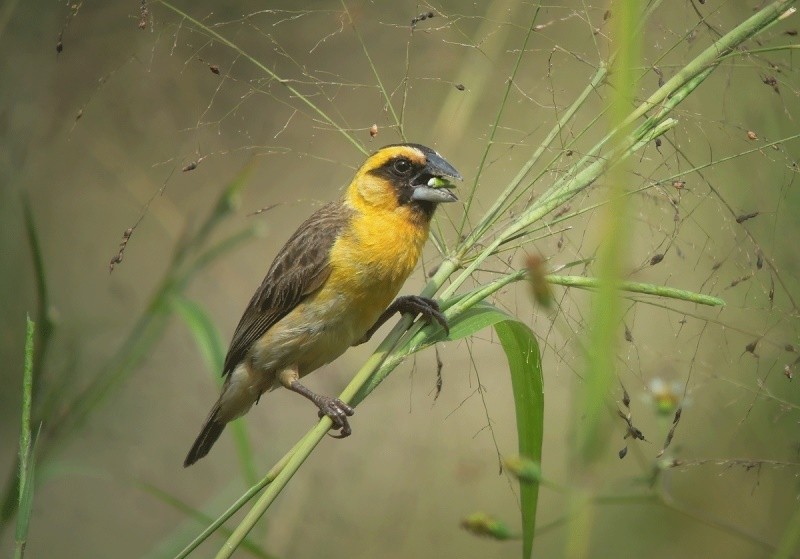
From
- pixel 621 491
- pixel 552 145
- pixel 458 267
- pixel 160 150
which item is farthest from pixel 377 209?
pixel 160 150

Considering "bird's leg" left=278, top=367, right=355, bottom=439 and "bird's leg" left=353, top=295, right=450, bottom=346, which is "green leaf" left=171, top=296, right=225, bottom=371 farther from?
"bird's leg" left=353, top=295, right=450, bottom=346

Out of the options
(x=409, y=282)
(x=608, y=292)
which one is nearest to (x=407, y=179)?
(x=409, y=282)

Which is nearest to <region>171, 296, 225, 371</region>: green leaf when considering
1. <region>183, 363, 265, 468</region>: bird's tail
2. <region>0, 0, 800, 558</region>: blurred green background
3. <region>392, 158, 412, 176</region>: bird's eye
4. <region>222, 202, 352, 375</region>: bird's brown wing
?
<region>0, 0, 800, 558</region>: blurred green background

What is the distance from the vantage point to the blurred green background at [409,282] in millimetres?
1923

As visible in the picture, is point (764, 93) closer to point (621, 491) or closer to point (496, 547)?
point (621, 491)

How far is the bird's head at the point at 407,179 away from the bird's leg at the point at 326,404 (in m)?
0.62

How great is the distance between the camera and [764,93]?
2.43 meters

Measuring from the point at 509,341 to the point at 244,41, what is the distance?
2.66 m

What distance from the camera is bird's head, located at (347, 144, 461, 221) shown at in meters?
2.68

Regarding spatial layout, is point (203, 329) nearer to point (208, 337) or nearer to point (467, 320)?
point (208, 337)

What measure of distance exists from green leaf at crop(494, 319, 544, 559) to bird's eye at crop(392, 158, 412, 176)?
0.96 metres

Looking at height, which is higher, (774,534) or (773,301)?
(773,301)

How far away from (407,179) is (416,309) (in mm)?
590

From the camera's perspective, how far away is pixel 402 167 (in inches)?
110
